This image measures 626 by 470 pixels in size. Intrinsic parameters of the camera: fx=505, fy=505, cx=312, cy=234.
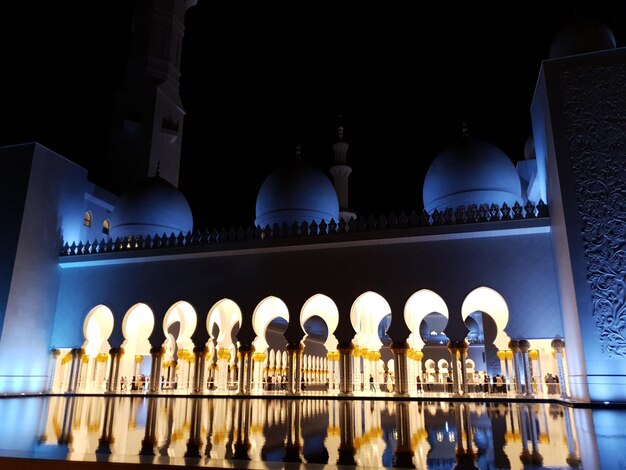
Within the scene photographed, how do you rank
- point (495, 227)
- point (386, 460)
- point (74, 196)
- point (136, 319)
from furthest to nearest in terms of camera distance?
1. point (136, 319)
2. point (74, 196)
3. point (495, 227)
4. point (386, 460)

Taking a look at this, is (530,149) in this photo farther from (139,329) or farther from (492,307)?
(139,329)

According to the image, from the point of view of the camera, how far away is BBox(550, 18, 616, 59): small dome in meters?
7.13

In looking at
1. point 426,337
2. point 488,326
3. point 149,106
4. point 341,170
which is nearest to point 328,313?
point 488,326

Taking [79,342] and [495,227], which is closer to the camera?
[495,227]

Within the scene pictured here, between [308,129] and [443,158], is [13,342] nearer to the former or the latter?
[443,158]

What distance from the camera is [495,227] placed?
6766 mm

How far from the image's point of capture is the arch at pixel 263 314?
7518 mm

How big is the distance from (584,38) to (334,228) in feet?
14.6

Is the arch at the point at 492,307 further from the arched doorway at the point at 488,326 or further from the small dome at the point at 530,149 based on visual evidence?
the small dome at the point at 530,149

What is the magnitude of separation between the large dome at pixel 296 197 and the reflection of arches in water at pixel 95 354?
10.7ft

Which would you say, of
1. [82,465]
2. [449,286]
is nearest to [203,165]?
[449,286]

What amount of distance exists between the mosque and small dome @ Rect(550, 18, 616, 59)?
1.2 inches

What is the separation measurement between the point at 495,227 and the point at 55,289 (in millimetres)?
7107

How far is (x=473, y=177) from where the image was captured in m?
8.27
